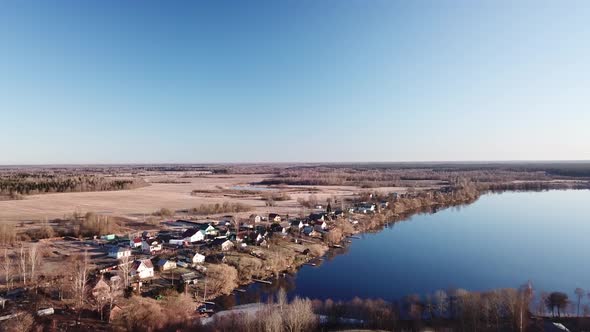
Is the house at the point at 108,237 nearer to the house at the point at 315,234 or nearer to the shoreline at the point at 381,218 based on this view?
the shoreline at the point at 381,218

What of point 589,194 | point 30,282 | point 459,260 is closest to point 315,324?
point 30,282

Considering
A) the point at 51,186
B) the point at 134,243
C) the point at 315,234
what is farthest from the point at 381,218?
the point at 51,186

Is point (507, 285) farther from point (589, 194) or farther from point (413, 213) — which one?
point (589, 194)

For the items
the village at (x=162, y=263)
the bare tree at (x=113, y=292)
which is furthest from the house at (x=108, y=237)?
the bare tree at (x=113, y=292)

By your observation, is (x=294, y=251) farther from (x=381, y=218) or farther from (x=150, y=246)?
(x=381, y=218)

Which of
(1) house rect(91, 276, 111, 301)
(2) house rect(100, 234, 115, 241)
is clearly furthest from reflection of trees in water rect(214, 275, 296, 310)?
(2) house rect(100, 234, 115, 241)

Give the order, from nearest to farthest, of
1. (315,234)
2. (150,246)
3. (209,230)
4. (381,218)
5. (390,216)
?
1. (150,246)
2. (209,230)
3. (315,234)
4. (381,218)
5. (390,216)
